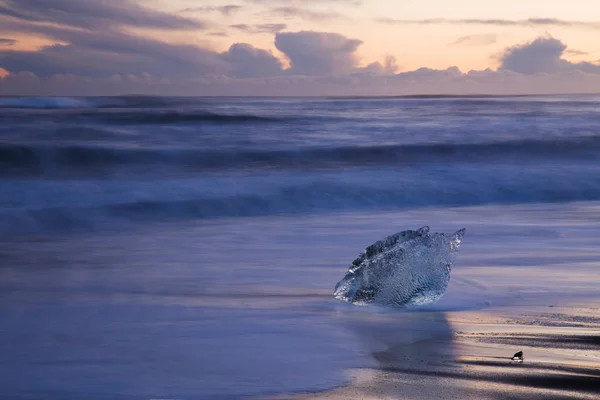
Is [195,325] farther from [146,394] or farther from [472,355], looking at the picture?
[472,355]

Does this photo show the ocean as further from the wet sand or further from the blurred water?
the wet sand

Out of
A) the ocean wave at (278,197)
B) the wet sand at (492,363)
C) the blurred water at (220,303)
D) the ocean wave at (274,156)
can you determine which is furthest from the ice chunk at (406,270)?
the ocean wave at (274,156)

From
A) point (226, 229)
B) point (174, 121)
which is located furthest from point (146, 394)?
point (174, 121)

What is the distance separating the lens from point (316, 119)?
25.7 metres

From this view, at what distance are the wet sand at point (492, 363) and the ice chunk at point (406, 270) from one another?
227 millimetres

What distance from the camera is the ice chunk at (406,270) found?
459 cm

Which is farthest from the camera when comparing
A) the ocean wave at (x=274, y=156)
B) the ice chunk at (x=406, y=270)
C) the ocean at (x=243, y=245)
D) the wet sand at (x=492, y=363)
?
the ocean wave at (x=274, y=156)

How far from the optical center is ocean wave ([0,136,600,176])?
48.5 ft

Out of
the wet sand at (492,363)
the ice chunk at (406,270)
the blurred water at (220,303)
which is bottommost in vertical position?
the blurred water at (220,303)

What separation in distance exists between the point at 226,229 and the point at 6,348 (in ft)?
15.9

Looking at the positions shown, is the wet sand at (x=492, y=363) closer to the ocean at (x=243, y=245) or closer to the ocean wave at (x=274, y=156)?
the ocean at (x=243, y=245)

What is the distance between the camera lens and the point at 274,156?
16891mm

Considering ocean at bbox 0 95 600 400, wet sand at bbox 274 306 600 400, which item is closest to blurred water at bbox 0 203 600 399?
ocean at bbox 0 95 600 400

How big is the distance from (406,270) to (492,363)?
3.72 feet
